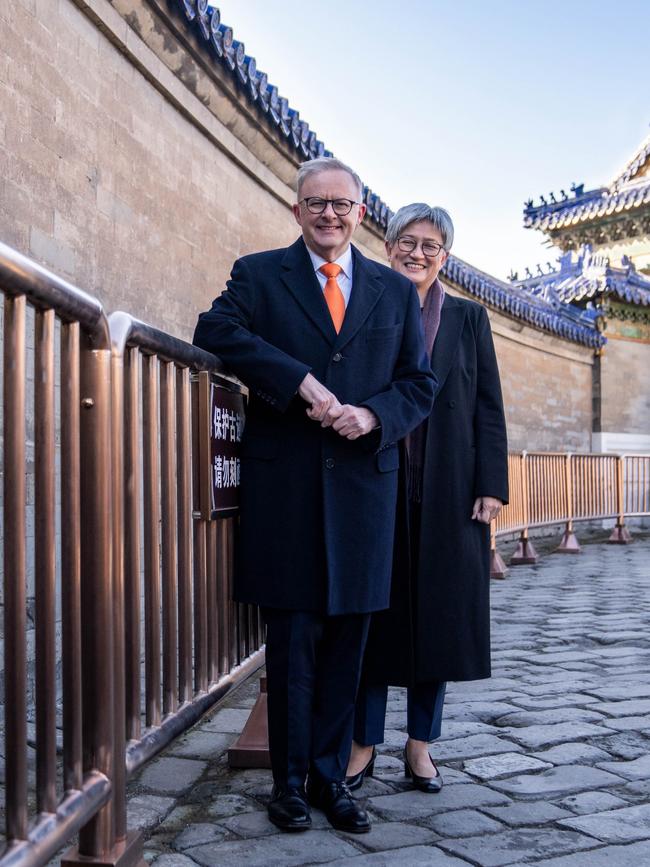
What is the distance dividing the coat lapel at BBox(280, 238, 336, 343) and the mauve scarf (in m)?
0.43

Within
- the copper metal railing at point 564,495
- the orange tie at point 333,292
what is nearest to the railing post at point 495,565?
the copper metal railing at point 564,495

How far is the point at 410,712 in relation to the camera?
A: 3.18 m

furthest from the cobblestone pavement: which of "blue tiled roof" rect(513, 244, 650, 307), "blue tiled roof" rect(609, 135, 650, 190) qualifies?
"blue tiled roof" rect(609, 135, 650, 190)

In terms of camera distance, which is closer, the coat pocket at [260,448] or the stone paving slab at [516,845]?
the stone paving slab at [516,845]

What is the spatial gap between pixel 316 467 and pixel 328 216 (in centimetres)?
77

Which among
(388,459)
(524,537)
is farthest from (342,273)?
(524,537)

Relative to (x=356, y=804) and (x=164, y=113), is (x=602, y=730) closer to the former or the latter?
(x=356, y=804)

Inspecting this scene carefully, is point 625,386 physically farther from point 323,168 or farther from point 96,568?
Result: point 96,568

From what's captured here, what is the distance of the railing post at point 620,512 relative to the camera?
14.2 meters

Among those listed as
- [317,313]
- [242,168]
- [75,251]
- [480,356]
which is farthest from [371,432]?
[242,168]

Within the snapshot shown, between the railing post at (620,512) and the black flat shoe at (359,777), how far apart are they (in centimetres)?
1176

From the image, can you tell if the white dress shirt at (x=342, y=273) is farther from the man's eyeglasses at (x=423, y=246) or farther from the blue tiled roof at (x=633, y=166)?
the blue tiled roof at (x=633, y=166)

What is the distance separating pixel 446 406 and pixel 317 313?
2.10 feet

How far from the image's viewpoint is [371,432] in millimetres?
2777
